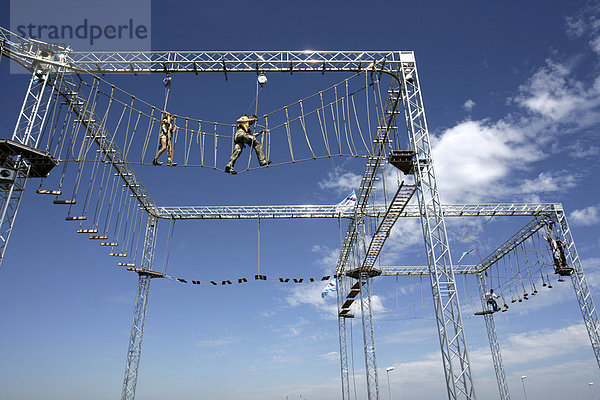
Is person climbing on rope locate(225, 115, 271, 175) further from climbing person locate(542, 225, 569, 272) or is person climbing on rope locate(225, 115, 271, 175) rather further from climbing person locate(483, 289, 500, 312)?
climbing person locate(483, 289, 500, 312)

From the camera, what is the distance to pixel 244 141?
9.46 metres

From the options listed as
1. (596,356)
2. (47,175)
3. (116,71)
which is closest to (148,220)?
(47,175)

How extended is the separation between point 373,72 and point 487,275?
1719 centimetres

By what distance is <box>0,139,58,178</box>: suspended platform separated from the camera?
10094 mm

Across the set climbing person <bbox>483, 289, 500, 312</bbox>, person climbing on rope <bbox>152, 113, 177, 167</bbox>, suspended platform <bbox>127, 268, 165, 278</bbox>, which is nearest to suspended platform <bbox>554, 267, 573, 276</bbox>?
climbing person <bbox>483, 289, 500, 312</bbox>

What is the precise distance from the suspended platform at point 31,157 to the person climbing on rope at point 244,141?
545 cm

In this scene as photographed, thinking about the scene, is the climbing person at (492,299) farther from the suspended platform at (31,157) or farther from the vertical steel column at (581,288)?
the suspended platform at (31,157)

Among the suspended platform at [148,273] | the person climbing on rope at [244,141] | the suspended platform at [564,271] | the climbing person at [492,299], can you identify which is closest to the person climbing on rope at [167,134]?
the person climbing on rope at [244,141]

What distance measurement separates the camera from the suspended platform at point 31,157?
1009 centimetres

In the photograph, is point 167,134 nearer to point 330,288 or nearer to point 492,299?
point 330,288

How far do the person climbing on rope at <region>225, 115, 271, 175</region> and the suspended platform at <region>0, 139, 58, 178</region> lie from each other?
17.9 feet

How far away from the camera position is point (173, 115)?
1068 cm

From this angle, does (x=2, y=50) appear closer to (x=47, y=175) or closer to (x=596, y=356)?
(x=47, y=175)

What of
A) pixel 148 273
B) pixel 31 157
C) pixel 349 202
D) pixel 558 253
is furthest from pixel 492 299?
pixel 31 157
